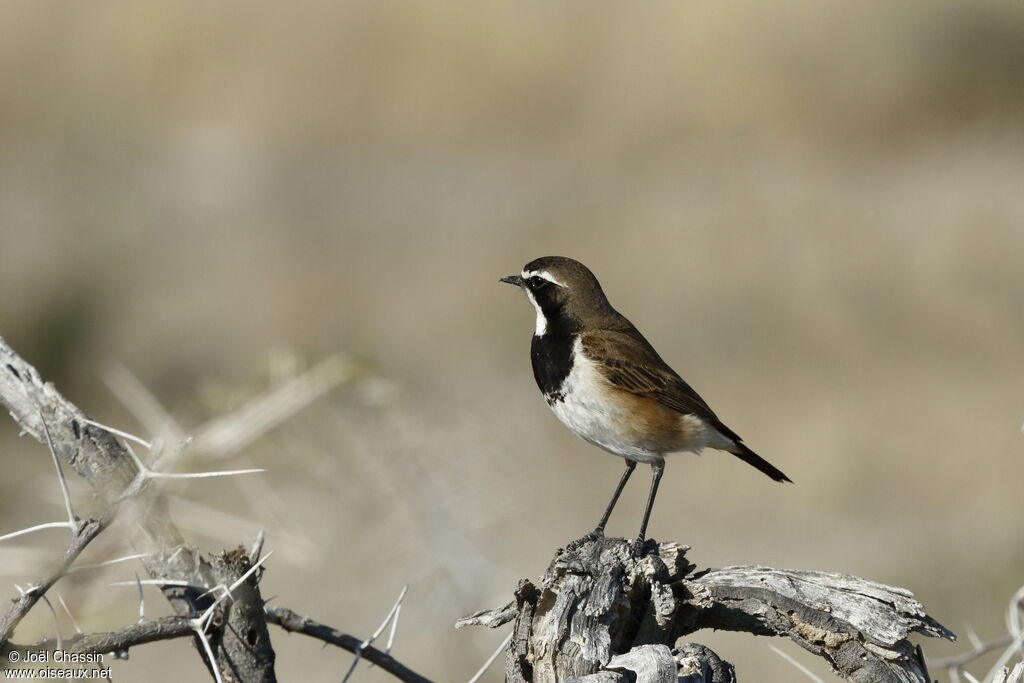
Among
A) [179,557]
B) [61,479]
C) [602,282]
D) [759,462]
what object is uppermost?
[602,282]

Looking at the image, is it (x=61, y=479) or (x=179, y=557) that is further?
(x=179, y=557)

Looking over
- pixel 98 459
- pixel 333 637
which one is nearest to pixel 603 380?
pixel 333 637

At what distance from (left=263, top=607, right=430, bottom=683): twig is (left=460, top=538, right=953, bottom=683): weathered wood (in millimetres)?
452

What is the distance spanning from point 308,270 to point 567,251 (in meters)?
3.89

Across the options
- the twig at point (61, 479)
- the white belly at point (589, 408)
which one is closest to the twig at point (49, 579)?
the twig at point (61, 479)

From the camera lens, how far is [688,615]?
12.7 ft

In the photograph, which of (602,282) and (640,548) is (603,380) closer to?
(640,548)

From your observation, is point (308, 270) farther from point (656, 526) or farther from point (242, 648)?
point (242, 648)

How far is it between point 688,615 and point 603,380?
1.67 metres

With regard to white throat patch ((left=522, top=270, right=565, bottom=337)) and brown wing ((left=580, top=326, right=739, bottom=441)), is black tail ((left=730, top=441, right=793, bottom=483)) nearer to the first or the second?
brown wing ((left=580, top=326, right=739, bottom=441))

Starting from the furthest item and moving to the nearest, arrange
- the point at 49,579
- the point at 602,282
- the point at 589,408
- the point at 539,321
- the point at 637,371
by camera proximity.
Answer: the point at 602,282 < the point at 539,321 < the point at 637,371 < the point at 589,408 < the point at 49,579

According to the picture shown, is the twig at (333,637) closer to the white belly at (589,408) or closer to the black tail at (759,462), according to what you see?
the white belly at (589,408)

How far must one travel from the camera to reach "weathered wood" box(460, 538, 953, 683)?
349 centimetres

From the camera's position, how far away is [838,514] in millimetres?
12492
